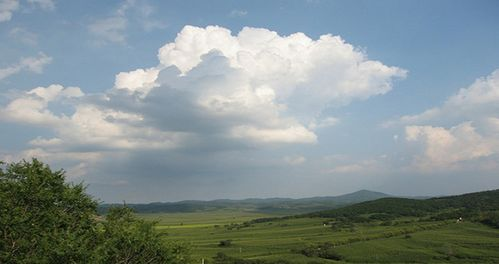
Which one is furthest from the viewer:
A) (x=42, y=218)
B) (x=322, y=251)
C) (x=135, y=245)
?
(x=322, y=251)

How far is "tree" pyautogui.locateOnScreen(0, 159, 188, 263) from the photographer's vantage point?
42750 mm

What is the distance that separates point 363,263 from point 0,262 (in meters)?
133

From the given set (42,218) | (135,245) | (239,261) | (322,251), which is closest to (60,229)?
(42,218)

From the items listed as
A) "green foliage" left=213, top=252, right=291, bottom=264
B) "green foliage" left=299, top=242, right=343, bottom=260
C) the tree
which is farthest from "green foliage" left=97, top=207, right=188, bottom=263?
"green foliage" left=299, top=242, right=343, bottom=260

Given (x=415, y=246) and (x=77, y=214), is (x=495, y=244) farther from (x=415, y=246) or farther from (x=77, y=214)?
(x=77, y=214)

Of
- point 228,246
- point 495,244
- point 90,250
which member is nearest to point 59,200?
point 90,250

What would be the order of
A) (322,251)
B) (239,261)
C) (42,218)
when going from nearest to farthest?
(42,218) → (239,261) → (322,251)

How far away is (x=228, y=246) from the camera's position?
A: 642 ft

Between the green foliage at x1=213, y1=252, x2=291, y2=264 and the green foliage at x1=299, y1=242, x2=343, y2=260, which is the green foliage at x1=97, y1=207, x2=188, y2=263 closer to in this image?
the green foliage at x1=213, y1=252, x2=291, y2=264

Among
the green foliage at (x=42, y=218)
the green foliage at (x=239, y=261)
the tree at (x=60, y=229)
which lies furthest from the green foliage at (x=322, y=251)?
the green foliage at (x=42, y=218)

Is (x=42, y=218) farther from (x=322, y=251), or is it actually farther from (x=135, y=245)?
(x=322, y=251)

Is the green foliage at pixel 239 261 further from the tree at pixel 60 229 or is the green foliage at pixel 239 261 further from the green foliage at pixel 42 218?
the green foliage at pixel 42 218

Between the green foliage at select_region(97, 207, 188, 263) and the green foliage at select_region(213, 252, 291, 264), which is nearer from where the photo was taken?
the green foliage at select_region(97, 207, 188, 263)

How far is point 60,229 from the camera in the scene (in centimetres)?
→ 4853
